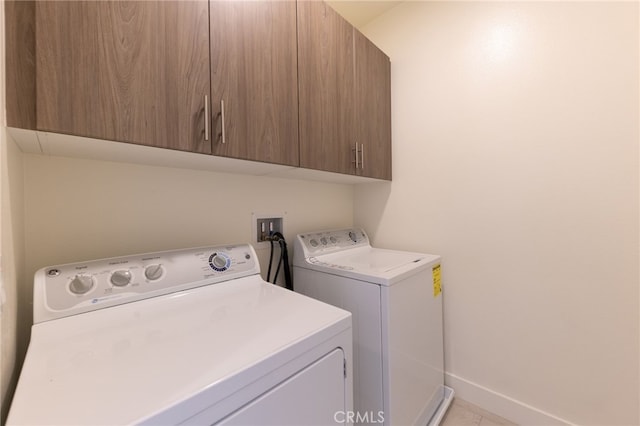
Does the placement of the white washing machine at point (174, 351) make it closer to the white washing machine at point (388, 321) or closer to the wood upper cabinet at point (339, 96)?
the white washing machine at point (388, 321)

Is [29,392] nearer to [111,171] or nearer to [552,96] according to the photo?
[111,171]

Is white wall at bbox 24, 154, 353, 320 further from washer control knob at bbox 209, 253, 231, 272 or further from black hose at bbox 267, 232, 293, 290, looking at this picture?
washer control knob at bbox 209, 253, 231, 272

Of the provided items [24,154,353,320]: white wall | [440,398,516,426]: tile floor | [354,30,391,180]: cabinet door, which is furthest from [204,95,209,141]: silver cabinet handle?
[440,398,516,426]: tile floor

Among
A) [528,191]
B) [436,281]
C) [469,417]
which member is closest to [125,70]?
[436,281]

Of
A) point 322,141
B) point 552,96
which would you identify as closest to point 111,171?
point 322,141

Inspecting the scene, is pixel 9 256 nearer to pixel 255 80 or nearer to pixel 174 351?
pixel 174 351

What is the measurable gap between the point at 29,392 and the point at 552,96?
2028 mm

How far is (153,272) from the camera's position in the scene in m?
0.90

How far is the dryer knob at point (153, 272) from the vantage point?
89 cm

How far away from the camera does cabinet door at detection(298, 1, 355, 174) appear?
1183 millimetres

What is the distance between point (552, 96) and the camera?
1.25 metres

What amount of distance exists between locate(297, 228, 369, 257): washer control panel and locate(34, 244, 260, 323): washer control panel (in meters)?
0.40

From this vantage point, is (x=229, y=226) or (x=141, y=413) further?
(x=229, y=226)

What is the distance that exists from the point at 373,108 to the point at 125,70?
1283 millimetres
